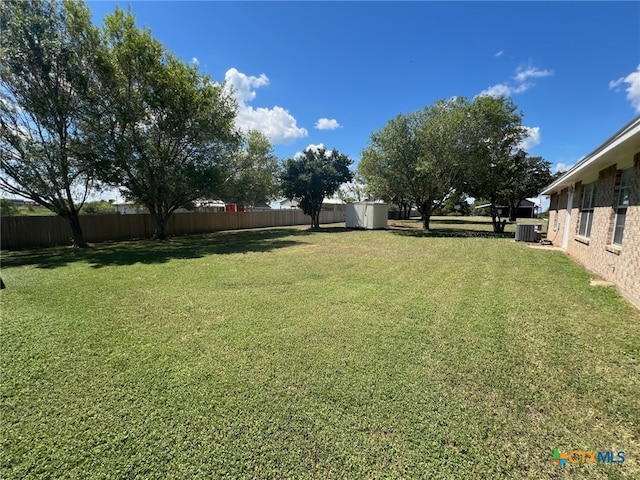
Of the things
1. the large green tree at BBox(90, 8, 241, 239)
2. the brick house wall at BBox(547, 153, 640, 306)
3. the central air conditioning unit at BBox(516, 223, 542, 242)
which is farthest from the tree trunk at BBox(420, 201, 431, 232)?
the large green tree at BBox(90, 8, 241, 239)

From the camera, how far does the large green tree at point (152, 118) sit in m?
10.4

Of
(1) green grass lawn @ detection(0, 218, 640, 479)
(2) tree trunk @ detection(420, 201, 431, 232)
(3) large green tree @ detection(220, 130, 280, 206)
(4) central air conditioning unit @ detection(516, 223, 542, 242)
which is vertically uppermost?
(3) large green tree @ detection(220, 130, 280, 206)

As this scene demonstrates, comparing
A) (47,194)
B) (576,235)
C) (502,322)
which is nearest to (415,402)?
(502,322)

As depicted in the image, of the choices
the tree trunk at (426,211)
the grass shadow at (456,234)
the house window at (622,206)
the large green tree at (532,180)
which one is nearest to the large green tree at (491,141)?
the grass shadow at (456,234)

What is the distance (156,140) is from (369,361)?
1294 cm

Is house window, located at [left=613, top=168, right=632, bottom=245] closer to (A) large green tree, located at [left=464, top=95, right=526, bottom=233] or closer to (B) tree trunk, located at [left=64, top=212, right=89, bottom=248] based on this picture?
(A) large green tree, located at [left=464, top=95, right=526, bottom=233]

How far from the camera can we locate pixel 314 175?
20.5 metres

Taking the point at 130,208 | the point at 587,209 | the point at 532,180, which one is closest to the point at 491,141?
the point at 587,209

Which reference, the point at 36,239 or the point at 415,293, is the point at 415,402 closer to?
the point at 415,293

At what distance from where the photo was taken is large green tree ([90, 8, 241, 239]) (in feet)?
34.1

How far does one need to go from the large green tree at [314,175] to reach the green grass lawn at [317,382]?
1610 centimetres

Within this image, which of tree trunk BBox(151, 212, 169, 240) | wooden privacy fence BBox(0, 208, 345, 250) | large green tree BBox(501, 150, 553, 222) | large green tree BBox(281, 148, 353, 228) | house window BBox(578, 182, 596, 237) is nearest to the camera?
house window BBox(578, 182, 596, 237)

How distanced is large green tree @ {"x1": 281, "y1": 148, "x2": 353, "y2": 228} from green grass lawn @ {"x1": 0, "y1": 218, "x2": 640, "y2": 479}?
1610cm

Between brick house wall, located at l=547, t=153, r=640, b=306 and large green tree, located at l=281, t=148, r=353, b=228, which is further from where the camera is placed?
large green tree, located at l=281, t=148, r=353, b=228
